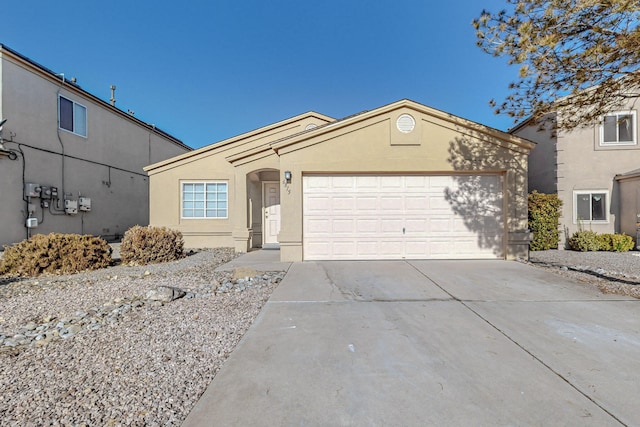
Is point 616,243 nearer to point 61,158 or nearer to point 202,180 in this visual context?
point 202,180

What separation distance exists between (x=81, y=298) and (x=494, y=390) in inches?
234

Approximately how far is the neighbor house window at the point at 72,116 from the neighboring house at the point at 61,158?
0.03m

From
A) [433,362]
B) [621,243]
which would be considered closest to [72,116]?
[433,362]

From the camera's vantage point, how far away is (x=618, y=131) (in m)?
10.1

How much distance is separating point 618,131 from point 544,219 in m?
4.13

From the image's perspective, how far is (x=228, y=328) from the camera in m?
3.66

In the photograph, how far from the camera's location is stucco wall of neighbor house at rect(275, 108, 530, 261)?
790 centimetres

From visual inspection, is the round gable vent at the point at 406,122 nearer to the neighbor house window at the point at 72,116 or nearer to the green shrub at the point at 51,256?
the green shrub at the point at 51,256

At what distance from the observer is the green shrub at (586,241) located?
373 inches

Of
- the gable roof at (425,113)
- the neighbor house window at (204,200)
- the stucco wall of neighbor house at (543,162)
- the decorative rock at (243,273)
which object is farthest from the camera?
the neighbor house window at (204,200)

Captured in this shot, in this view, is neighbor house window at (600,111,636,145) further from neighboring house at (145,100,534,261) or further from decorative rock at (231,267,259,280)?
decorative rock at (231,267,259,280)

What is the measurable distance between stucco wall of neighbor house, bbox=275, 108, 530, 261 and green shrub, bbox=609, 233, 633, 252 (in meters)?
4.16

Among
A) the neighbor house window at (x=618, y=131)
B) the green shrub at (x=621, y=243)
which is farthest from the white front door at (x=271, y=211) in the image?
the neighbor house window at (x=618, y=131)

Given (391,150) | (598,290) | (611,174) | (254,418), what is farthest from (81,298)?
(611,174)
